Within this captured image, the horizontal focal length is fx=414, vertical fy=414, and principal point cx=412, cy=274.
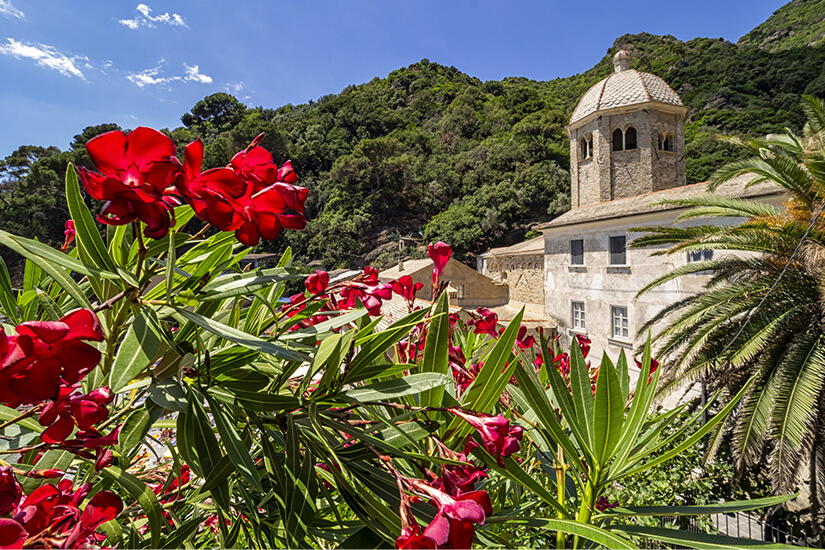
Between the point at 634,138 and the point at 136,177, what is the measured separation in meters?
17.7

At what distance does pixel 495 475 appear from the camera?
3.10ft

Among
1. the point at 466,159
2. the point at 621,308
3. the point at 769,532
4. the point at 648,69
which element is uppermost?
the point at 648,69

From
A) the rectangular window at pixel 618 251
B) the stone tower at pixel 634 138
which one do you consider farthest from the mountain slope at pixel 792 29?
the rectangular window at pixel 618 251

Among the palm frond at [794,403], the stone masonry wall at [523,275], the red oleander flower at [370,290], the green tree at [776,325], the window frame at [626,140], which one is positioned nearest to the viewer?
the red oleander flower at [370,290]

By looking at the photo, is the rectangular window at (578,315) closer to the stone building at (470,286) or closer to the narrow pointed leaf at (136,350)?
the stone building at (470,286)

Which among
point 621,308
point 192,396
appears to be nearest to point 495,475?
point 192,396

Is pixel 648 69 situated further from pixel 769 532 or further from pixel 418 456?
pixel 418 456

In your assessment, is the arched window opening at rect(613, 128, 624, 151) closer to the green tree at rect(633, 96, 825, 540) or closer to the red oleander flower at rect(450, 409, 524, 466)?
the green tree at rect(633, 96, 825, 540)

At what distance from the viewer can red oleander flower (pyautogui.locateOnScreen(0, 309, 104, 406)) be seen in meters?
0.34

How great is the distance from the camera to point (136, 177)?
0.43m

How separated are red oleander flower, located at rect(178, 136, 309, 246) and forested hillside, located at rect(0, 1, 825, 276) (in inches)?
725

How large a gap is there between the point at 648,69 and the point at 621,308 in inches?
1201

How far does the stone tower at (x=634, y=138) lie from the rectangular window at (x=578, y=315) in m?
5.31

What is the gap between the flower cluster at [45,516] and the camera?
405mm
